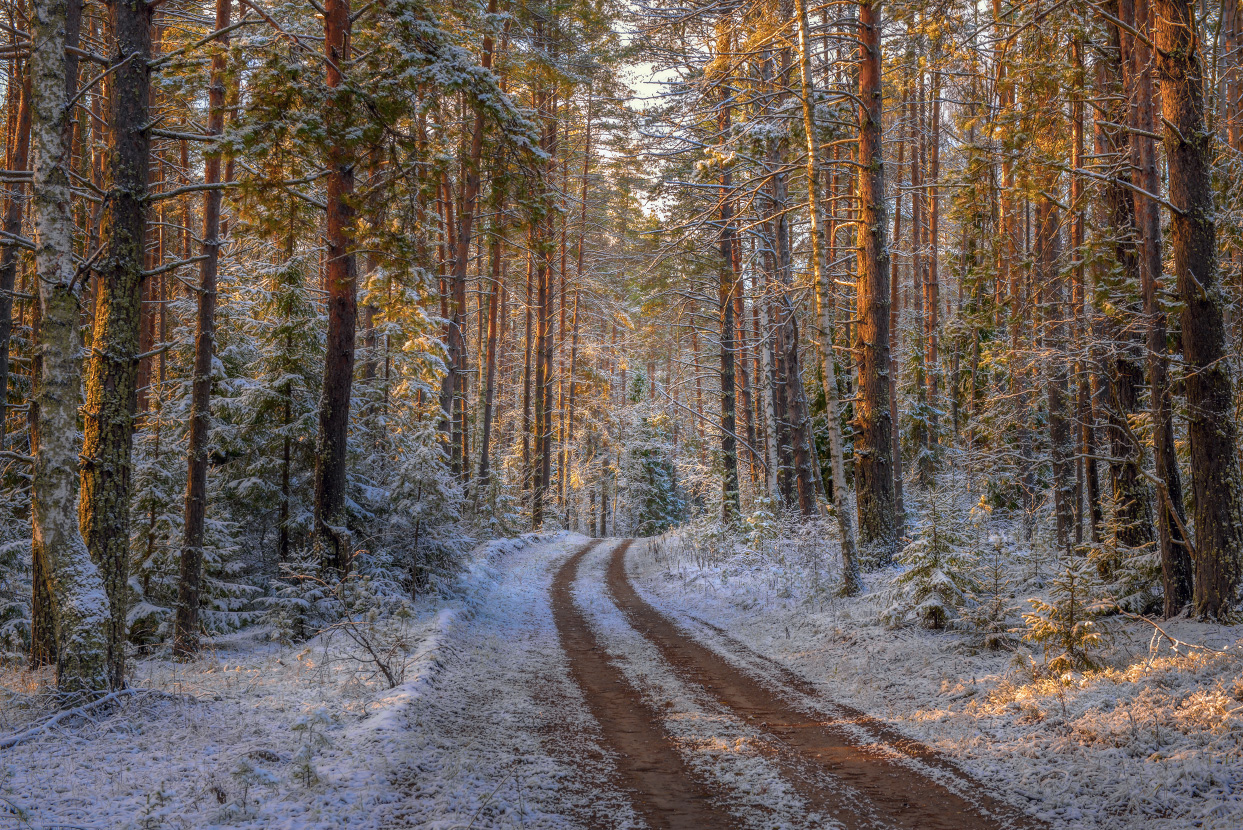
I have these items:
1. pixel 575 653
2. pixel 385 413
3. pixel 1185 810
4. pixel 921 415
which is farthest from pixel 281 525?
pixel 921 415

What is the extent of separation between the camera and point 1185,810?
4328mm

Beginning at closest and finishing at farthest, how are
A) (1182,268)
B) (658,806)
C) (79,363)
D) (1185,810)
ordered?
(1185,810), (658,806), (79,363), (1182,268)

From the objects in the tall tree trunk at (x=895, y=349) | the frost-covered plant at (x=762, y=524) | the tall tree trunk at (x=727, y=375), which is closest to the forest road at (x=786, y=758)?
the frost-covered plant at (x=762, y=524)

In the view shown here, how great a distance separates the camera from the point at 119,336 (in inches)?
272

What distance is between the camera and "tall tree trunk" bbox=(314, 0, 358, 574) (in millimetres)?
10945

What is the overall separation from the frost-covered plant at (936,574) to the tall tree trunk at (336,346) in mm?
8835

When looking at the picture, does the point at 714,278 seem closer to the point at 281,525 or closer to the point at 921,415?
the point at 921,415

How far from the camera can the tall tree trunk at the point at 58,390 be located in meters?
6.09

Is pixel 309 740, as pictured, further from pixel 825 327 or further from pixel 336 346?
pixel 825 327

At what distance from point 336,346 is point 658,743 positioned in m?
8.48

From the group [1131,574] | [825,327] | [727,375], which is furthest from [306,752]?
[727,375]

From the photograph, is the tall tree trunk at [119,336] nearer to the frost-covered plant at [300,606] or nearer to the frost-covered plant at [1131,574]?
the frost-covered plant at [300,606]

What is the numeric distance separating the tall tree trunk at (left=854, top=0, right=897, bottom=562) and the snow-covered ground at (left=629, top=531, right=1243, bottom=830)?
273 centimetres

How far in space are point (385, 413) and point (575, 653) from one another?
25.0ft
